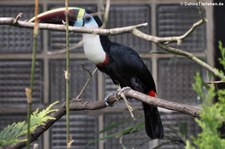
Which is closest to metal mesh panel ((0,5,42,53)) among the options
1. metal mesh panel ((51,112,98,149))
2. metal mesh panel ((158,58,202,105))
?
metal mesh panel ((51,112,98,149))

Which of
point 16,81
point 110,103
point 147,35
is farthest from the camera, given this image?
point 16,81

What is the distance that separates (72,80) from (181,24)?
519 mm

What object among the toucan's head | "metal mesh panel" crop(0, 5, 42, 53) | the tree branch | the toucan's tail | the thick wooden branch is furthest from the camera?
"metal mesh panel" crop(0, 5, 42, 53)

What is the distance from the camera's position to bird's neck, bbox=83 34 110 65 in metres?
2.87

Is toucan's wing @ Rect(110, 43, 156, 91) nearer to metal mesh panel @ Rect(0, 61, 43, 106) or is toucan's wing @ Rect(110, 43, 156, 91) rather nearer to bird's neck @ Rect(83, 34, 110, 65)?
bird's neck @ Rect(83, 34, 110, 65)

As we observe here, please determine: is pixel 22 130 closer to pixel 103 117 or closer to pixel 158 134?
pixel 158 134

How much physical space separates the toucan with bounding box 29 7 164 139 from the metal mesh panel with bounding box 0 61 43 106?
398 millimetres

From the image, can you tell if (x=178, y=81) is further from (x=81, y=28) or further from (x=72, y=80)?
(x=81, y=28)

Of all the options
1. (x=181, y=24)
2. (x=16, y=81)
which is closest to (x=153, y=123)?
(x=181, y=24)

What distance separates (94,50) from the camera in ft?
9.49

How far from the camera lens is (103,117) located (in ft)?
10.8

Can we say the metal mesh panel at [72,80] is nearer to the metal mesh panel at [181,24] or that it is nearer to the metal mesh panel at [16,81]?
the metal mesh panel at [16,81]

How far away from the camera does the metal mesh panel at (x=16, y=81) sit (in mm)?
3230

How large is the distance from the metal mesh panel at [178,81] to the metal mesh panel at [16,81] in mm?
522
